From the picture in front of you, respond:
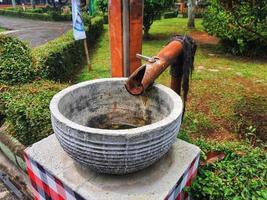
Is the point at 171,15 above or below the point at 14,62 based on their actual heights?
below

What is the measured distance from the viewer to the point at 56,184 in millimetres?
1749

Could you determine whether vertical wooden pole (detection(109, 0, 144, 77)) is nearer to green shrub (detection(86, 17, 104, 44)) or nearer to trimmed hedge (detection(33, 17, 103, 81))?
trimmed hedge (detection(33, 17, 103, 81))

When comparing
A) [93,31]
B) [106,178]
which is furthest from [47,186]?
[93,31]

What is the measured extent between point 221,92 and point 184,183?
11.5 ft

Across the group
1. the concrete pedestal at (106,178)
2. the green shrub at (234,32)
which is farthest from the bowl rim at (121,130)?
the green shrub at (234,32)

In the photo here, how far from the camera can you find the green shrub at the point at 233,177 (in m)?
1.65

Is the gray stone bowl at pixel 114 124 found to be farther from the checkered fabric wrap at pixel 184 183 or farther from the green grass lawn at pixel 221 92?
the green grass lawn at pixel 221 92

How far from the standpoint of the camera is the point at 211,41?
10141 mm

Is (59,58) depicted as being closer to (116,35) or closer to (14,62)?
(14,62)

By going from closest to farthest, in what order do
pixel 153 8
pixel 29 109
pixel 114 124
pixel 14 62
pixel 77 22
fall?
pixel 114 124, pixel 29 109, pixel 14 62, pixel 77 22, pixel 153 8

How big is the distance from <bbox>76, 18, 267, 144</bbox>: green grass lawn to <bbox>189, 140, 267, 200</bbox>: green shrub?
4.49 feet

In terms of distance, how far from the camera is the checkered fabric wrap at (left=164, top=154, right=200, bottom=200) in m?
1.67

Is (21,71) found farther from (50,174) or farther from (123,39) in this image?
(50,174)

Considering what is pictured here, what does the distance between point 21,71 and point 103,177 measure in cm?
254
